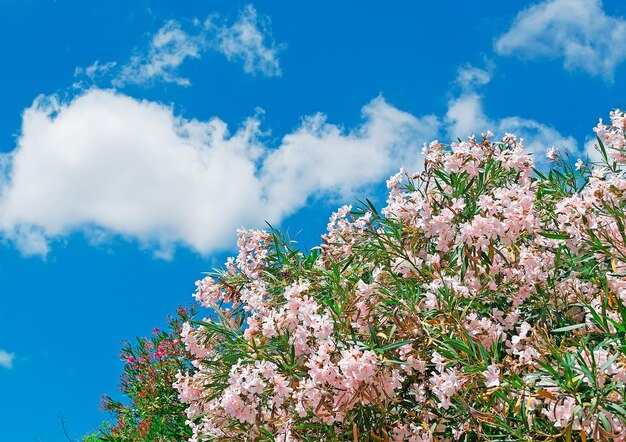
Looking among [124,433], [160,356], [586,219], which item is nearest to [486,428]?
[586,219]

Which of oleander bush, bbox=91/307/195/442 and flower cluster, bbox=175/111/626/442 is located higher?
oleander bush, bbox=91/307/195/442

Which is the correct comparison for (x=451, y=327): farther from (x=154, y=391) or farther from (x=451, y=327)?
(x=154, y=391)

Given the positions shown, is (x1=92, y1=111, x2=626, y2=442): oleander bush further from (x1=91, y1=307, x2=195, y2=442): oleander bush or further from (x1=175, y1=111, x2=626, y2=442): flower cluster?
(x1=91, y1=307, x2=195, y2=442): oleander bush

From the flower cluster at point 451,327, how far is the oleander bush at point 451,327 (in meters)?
0.01

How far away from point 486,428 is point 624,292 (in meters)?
0.84

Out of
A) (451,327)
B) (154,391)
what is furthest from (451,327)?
(154,391)

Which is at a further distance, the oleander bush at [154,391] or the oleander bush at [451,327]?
the oleander bush at [154,391]

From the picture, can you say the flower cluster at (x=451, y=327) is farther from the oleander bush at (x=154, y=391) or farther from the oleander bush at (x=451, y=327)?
the oleander bush at (x=154, y=391)

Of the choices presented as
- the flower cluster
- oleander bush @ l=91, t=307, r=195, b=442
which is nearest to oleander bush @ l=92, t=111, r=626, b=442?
the flower cluster

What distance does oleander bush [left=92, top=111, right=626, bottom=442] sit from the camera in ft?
9.55

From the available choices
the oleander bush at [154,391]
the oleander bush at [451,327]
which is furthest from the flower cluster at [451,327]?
the oleander bush at [154,391]

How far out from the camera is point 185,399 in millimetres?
4328

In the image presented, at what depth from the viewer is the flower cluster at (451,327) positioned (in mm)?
2912

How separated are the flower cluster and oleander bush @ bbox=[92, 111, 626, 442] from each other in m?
0.01
